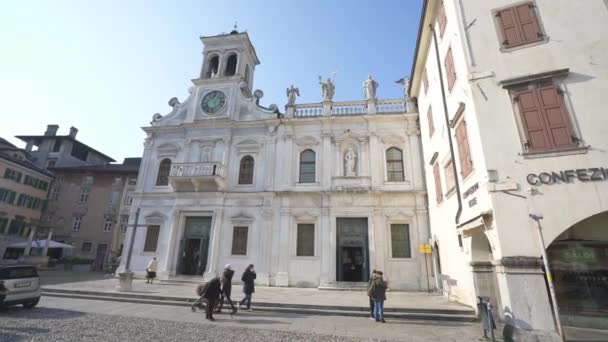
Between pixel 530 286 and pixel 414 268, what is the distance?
29.0 feet

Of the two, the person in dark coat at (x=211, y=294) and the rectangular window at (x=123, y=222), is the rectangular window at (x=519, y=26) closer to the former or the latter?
the person in dark coat at (x=211, y=294)

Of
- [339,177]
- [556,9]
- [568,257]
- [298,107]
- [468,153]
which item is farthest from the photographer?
[298,107]

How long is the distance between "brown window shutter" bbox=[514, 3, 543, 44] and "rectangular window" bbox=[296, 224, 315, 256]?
1305cm

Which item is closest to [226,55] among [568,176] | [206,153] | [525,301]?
[206,153]

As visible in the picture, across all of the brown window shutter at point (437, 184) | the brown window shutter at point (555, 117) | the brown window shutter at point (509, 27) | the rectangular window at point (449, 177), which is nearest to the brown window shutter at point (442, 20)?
the brown window shutter at point (509, 27)

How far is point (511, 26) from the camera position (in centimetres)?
905

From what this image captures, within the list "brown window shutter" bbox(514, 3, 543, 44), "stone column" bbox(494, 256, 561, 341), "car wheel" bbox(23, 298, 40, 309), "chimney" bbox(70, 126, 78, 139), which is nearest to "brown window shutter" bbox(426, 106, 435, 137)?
"brown window shutter" bbox(514, 3, 543, 44)

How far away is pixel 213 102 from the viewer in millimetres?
21172

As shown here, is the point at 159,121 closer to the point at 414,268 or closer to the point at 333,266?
the point at 333,266

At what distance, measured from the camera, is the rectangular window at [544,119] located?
24.9 feet

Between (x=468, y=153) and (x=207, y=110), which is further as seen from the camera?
(x=207, y=110)

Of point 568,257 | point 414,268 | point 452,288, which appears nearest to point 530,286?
point 568,257

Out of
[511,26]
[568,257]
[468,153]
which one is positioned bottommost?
[568,257]

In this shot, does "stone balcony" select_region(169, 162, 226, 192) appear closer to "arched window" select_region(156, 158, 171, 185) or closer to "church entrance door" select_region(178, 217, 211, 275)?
"arched window" select_region(156, 158, 171, 185)
